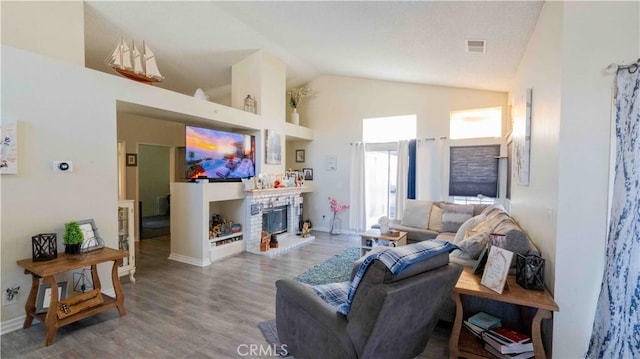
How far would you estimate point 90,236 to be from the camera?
9.09ft

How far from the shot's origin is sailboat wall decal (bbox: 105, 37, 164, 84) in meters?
3.26

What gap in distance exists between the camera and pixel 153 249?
4945mm

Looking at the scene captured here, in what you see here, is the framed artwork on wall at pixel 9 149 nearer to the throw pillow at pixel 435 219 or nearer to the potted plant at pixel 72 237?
the potted plant at pixel 72 237

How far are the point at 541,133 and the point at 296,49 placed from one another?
13.0 feet

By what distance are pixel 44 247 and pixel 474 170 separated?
585cm

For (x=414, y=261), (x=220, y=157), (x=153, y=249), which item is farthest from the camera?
(x=153, y=249)

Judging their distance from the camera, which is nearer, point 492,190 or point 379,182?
point 492,190

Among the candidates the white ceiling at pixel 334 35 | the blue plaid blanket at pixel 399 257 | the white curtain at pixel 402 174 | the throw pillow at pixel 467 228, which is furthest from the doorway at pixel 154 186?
the blue plaid blanket at pixel 399 257

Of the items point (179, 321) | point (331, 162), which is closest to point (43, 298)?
point (179, 321)

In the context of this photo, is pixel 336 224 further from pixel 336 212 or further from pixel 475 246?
pixel 475 246

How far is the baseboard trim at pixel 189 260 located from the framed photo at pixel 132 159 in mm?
2449

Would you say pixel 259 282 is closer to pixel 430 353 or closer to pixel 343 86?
pixel 430 353

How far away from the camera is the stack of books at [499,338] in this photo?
1.90 metres

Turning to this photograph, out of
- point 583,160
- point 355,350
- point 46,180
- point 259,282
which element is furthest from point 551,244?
point 46,180
